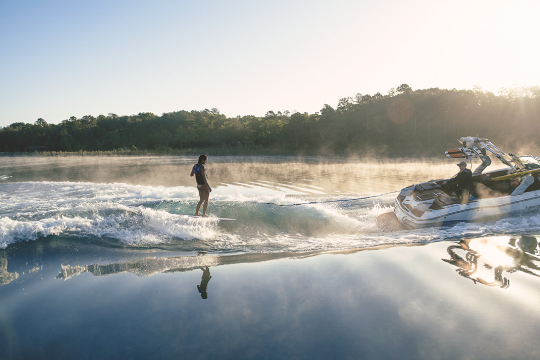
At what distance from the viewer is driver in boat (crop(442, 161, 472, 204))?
1062 cm

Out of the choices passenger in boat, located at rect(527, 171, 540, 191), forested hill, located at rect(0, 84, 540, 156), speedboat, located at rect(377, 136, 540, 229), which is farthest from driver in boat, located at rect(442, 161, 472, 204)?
forested hill, located at rect(0, 84, 540, 156)

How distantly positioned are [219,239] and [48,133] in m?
135

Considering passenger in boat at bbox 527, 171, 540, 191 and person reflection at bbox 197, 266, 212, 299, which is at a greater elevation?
passenger in boat at bbox 527, 171, 540, 191

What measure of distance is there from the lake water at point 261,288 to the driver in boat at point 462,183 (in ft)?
4.72

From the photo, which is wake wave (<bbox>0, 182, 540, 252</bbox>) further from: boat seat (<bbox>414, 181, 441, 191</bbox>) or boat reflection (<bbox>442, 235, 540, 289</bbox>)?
boat seat (<bbox>414, 181, 441, 191</bbox>)

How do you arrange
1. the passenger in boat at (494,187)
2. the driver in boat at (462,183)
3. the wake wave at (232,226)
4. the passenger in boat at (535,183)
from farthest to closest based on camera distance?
the passenger in boat at (494,187) < the driver in boat at (462,183) < the passenger in boat at (535,183) < the wake wave at (232,226)

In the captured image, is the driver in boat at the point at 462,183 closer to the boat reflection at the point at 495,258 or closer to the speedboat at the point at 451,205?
the speedboat at the point at 451,205

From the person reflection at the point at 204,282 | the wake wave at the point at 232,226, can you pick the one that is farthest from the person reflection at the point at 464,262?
the person reflection at the point at 204,282

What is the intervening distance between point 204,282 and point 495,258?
6.08 metres

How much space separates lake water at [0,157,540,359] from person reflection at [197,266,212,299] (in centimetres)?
4

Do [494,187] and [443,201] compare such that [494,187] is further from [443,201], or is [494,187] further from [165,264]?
[165,264]

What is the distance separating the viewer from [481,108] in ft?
216

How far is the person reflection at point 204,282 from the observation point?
19.1 feet

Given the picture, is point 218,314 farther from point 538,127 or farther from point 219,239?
point 538,127
